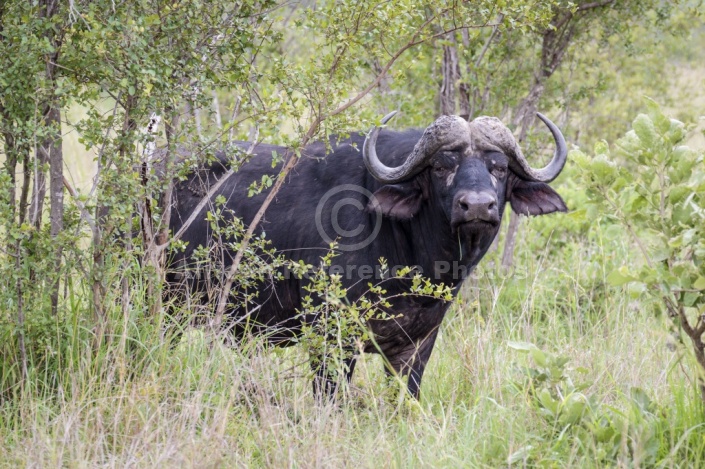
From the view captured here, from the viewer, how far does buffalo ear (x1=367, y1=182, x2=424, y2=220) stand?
4.94 meters

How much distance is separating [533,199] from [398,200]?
82 cm

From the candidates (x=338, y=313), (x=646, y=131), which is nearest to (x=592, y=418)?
(x=646, y=131)

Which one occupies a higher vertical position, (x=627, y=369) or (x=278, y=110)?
(x=278, y=110)

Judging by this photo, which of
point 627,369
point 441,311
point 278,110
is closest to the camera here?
point 278,110

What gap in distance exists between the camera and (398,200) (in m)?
5.00

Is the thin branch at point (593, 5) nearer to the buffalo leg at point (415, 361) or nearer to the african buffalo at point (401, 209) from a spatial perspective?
the african buffalo at point (401, 209)

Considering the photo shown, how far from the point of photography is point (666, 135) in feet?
11.2

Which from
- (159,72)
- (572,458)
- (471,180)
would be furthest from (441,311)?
(159,72)

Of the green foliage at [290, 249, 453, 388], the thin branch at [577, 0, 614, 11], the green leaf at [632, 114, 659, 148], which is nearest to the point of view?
the green leaf at [632, 114, 659, 148]

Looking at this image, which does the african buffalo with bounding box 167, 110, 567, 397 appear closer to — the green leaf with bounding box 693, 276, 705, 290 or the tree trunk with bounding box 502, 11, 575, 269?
the green leaf with bounding box 693, 276, 705, 290

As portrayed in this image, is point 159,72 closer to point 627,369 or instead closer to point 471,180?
point 471,180

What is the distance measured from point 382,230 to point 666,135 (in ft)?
6.63

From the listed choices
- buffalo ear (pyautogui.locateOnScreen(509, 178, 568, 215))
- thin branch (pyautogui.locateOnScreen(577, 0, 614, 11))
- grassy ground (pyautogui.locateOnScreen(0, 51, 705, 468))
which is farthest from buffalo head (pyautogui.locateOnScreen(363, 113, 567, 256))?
thin branch (pyautogui.locateOnScreen(577, 0, 614, 11))

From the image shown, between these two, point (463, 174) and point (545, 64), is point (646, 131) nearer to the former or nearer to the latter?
point (463, 174)
